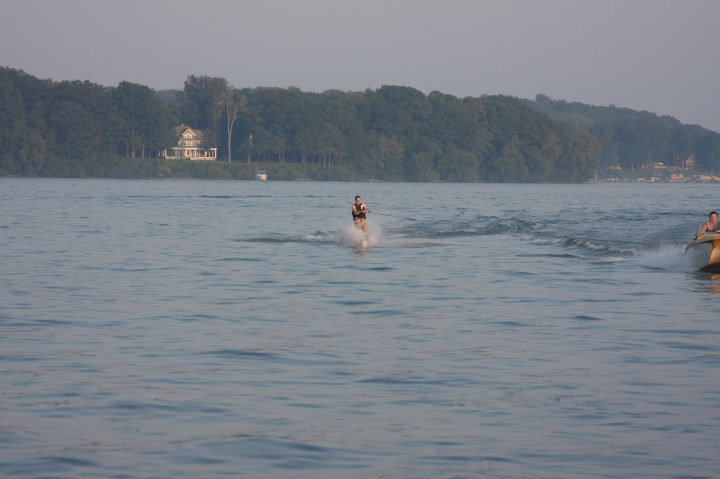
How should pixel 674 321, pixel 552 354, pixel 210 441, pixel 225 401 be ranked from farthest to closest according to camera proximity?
pixel 674 321
pixel 552 354
pixel 225 401
pixel 210 441

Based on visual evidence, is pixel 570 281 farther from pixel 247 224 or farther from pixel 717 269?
pixel 247 224

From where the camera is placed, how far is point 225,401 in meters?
11.0

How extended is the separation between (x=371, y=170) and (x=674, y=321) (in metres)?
178

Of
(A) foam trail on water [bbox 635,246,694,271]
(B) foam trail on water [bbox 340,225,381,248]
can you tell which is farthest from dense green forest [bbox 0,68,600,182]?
(A) foam trail on water [bbox 635,246,694,271]

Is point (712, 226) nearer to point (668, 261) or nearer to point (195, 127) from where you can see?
point (668, 261)

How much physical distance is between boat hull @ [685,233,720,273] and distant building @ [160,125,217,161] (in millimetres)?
168019

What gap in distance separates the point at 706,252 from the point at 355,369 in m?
16.2

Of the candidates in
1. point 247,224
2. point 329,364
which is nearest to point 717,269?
point 329,364

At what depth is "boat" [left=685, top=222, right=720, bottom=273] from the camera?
25.7 meters

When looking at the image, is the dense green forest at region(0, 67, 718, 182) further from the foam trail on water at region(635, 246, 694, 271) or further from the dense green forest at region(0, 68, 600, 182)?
the foam trail on water at region(635, 246, 694, 271)

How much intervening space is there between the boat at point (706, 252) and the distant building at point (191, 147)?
551 feet

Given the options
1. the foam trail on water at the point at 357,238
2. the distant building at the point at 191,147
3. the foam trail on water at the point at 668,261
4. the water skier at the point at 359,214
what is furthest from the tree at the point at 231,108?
the foam trail on water at the point at 668,261

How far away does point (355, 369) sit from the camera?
41.9 ft

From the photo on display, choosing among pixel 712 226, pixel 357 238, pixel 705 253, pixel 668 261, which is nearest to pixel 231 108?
pixel 357 238
